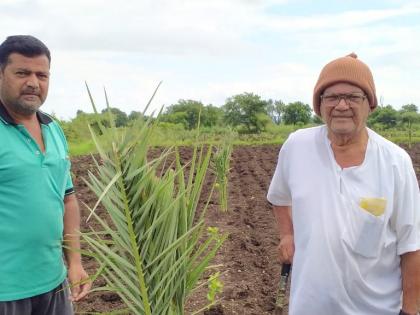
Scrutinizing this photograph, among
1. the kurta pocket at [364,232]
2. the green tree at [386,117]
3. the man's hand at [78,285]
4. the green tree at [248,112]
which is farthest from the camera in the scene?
the green tree at [386,117]

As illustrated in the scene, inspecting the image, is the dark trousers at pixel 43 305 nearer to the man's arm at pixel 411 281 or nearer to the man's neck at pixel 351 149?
the man's neck at pixel 351 149

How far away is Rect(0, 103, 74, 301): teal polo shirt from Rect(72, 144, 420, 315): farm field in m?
0.28

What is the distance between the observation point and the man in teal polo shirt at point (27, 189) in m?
2.52

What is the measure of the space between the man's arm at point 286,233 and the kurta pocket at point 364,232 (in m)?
0.54

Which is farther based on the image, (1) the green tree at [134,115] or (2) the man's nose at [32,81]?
(2) the man's nose at [32,81]

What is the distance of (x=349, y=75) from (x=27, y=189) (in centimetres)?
143

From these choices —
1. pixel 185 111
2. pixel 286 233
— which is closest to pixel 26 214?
pixel 286 233

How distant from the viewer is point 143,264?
2.12 meters

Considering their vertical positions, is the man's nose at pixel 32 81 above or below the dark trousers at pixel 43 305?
above

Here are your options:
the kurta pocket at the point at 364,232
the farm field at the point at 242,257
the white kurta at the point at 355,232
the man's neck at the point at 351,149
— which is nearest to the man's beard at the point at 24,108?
the farm field at the point at 242,257

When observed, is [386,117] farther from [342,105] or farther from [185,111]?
[342,105]

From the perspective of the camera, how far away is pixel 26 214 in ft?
8.38

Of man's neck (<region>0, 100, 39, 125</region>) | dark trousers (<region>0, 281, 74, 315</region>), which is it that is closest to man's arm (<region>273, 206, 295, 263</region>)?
dark trousers (<region>0, 281, 74, 315</region>)

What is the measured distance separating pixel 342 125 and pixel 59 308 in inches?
60.0
